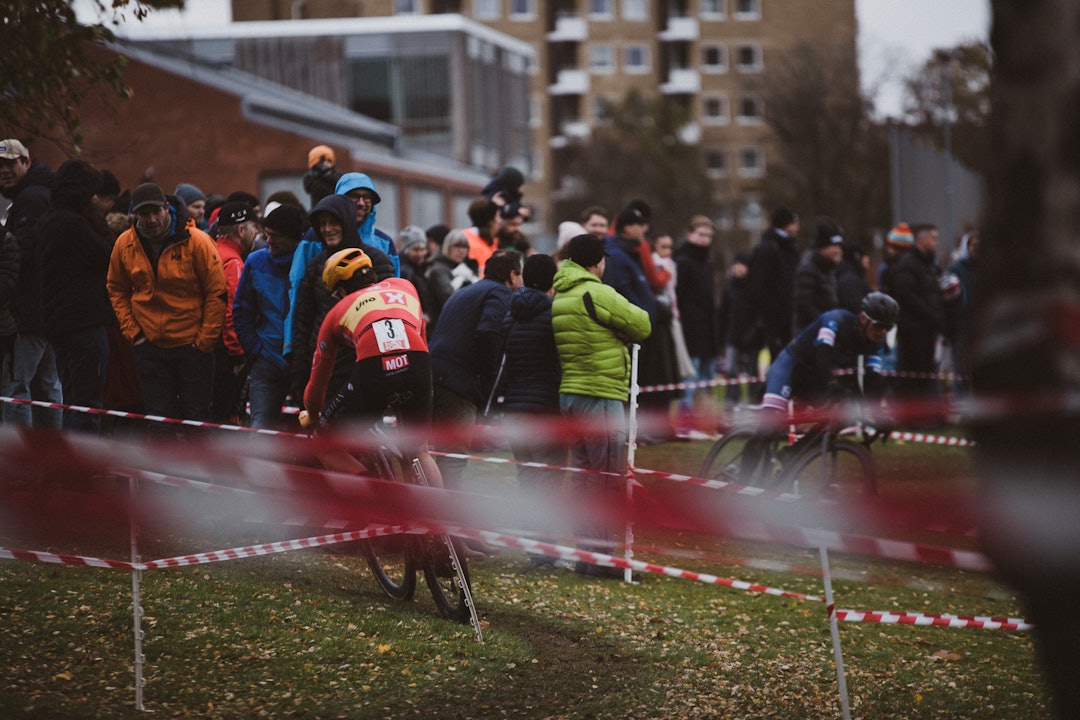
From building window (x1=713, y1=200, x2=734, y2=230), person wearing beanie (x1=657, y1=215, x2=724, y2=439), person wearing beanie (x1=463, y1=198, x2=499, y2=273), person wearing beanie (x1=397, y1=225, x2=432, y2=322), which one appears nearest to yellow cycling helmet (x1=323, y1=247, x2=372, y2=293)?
person wearing beanie (x1=463, y1=198, x2=499, y2=273)

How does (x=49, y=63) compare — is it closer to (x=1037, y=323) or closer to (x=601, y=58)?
(x=1037, y=323)

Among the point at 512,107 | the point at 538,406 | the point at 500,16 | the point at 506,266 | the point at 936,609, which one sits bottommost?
the point at 936,609

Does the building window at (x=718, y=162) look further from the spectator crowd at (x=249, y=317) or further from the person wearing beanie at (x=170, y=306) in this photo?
the person wearing beanie at (x=170, y=306)

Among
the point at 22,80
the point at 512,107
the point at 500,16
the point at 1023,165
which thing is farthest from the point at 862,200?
the point at 1023,165

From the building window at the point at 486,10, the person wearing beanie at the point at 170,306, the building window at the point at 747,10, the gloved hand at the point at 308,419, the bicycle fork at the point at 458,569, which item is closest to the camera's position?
the bicycle fork at the point at 458,569

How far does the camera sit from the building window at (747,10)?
9244 centimetres

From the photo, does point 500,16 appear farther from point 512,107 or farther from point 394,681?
point 394,681

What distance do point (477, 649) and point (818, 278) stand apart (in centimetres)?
848

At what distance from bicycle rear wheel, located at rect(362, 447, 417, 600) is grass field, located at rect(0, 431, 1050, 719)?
0.10 metres

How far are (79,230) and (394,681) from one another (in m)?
4.75

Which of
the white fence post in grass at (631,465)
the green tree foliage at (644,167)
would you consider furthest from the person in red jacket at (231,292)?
the green tree foliage at (644,167)

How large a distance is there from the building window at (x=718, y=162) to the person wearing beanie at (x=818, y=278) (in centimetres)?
7630

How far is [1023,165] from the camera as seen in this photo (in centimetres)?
371

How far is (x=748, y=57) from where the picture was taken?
9281 cm
